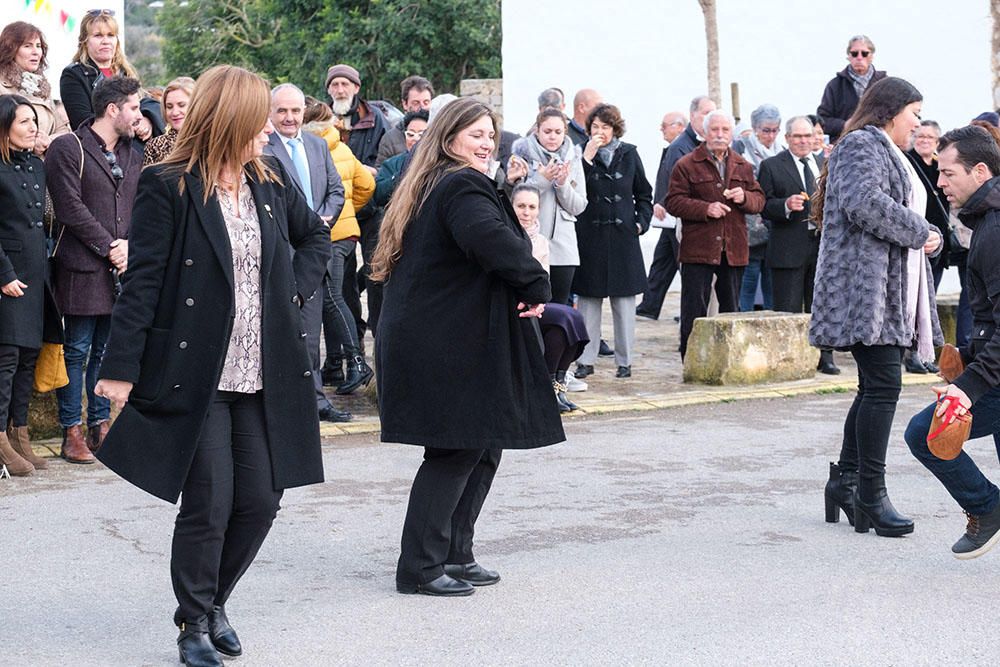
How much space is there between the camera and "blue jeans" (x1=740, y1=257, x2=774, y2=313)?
13499mm

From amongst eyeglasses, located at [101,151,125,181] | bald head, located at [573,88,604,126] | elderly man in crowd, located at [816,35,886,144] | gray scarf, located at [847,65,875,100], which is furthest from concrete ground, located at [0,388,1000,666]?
gray scarf, located at [847,65,875,100]

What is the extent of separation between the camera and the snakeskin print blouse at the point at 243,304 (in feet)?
16.2

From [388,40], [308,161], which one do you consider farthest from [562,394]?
[388,40]

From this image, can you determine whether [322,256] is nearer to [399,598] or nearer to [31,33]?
[399,598]

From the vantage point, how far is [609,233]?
37.3ft

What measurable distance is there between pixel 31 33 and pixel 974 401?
5837 mm

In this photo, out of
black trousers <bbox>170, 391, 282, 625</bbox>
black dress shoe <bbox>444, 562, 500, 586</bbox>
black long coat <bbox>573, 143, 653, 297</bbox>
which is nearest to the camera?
black trousers <bbox>170, 391, 282, 625</bbox>

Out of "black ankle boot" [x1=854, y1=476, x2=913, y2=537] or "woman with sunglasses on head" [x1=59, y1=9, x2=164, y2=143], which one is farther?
"woman with sunglasses on head" [x1=59, y1=9, x2=164, y2=143]

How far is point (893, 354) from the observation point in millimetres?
6703

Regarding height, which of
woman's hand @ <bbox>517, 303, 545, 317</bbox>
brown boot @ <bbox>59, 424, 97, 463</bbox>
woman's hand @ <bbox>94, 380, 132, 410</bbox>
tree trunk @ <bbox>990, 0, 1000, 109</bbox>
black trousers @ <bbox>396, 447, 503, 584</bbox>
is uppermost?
tree trunk @ <bbox>990, 0, 1000, 109</bbox>

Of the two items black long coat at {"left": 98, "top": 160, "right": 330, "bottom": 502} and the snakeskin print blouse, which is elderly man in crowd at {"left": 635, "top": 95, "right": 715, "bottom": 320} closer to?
the snakeskin print blouse

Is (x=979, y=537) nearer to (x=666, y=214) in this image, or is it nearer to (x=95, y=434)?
(x=95, y=434)

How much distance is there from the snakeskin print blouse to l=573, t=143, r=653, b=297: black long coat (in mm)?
6401

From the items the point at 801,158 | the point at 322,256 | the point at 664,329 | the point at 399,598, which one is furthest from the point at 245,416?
the point at 664,329
